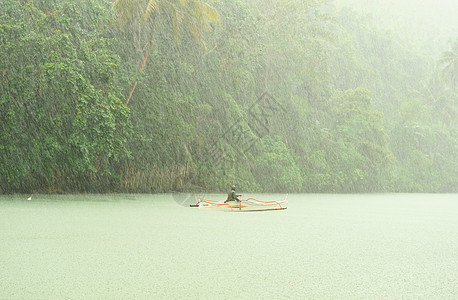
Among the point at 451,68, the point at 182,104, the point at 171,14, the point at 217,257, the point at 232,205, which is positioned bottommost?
the point at 217,257

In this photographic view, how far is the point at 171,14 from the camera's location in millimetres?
16406

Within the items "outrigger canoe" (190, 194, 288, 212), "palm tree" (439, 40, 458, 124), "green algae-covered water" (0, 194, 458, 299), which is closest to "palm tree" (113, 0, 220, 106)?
"outrigger canoe" (190, 194, 288, 212)

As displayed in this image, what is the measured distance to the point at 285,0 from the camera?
78.5 ft

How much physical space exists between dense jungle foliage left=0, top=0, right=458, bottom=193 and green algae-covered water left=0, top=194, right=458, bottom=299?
388 centimetres

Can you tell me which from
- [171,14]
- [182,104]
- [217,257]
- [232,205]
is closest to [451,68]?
[182,104]

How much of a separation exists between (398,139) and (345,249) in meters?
30.8

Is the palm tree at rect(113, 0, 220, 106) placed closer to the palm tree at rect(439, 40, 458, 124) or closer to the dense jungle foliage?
the dense jungle foliage

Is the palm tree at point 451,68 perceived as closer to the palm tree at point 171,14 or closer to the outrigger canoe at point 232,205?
the palm tree at point 171,14

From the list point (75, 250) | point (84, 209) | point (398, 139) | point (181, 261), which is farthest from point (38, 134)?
point (398, 139)

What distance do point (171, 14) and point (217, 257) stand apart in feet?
39.7

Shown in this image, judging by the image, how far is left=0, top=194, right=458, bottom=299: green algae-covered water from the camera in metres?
4.38

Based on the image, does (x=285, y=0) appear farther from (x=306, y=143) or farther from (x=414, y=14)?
(x=414, y=14)

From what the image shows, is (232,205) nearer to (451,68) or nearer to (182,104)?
(182,104)

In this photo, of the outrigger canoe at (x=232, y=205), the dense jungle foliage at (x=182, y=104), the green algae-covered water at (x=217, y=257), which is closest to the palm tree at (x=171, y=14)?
the dense jungle foliage at (x=182, y=104)
